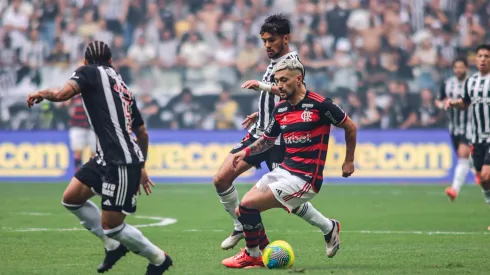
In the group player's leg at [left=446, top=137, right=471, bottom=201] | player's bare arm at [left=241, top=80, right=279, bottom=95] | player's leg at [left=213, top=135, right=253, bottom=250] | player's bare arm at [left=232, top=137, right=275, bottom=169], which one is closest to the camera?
player's bare arm at [left=241, top=80, right=279, bottom=95]

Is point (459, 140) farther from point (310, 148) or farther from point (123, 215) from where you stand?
point (123, 215)

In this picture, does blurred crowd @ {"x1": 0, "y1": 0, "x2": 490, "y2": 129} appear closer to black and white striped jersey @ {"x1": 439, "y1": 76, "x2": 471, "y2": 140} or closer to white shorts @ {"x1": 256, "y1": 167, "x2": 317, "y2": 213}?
black and white striped jersey @ {"x1": 439, "y1": 76, "x2": 471, "y2": 140}

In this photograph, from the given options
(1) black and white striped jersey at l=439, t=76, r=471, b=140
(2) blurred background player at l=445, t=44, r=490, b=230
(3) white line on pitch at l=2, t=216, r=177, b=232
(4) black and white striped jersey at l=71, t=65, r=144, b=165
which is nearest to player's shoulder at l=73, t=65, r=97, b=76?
(4) black and white striped jersey at l=71, t=65, r=144, b=165

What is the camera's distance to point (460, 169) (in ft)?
53.4

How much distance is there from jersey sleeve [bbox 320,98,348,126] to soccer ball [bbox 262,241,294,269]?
1.27 meters

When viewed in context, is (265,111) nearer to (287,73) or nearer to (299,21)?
(287,73)

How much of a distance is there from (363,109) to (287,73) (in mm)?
13929

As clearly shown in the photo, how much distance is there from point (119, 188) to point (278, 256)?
1.84 m

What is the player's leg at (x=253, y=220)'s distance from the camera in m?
8.78

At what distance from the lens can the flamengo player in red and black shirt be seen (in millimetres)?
8758

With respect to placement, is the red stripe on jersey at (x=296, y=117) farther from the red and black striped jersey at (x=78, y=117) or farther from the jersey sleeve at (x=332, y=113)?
the red and black striped jersey at (x=78, y=117)

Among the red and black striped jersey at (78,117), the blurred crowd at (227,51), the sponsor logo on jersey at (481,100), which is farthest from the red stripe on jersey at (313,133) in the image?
the blurred crowd at (227,51)

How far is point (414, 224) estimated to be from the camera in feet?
43.3

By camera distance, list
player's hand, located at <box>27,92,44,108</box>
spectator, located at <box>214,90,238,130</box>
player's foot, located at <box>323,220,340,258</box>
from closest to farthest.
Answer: player's hand, located at <box>27,92,44,108</box> → player's foot, located at <box>323,220,340,258</box> → spectator, located at <box>214,90,238,130</box>
